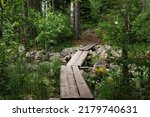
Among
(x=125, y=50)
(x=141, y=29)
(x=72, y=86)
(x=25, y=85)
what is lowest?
(x=72, y=86)

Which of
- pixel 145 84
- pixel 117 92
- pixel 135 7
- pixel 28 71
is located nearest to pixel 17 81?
pixel 28 71

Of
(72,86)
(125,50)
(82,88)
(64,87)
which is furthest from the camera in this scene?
(72,86)

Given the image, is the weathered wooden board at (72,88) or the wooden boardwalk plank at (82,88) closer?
the wooden boardwalk plank at (82,88)

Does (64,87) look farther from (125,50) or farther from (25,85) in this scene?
(125,50)

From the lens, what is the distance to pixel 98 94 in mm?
8930

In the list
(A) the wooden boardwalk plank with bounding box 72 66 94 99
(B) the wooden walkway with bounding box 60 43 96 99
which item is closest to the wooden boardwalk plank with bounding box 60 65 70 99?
(B) the wooden walkway with bounding box 60 43 96 99

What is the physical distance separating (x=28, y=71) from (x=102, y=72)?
7.81 feet

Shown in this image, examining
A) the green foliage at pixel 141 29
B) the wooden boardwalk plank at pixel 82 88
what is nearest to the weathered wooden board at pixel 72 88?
the wooden boardwalk plank at pixel 82 88

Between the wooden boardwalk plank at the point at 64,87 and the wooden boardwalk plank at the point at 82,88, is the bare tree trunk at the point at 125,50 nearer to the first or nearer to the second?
the wooden boardwalk plank at the point at 82,88

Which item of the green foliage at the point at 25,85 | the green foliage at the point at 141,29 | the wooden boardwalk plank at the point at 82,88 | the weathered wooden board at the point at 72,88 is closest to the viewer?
the wooden boardwalk plank at the point at 82,88

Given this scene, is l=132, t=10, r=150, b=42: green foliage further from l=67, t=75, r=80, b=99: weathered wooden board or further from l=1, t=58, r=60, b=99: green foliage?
l=1, t=58, r=60, b=99: green foliage

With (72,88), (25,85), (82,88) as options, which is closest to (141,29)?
(82,88)

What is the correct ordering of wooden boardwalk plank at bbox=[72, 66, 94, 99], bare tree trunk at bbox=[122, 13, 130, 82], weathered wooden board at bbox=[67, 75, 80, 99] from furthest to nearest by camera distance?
bare tree trunk at bbox=[122, 13, 130, 82] < weathered wooden board at bbox=[67, 75, 80, 99] < wooden boardwalk plank at bbox=[72, 66, 94, 99]

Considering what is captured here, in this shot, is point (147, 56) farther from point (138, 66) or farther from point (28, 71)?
point (28, 71)
